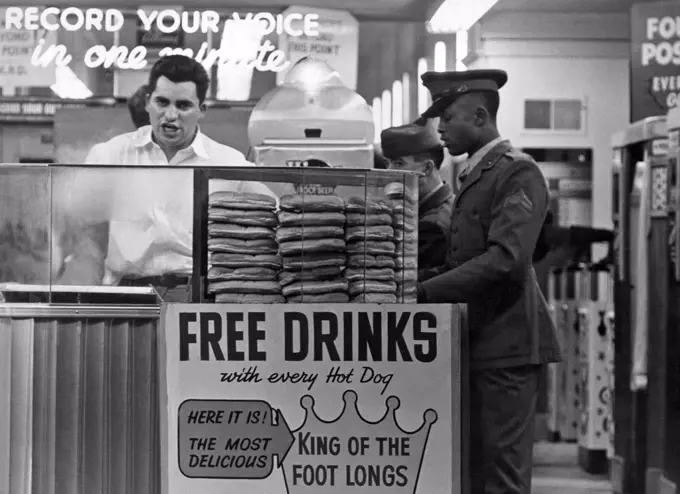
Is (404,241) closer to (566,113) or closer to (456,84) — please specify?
(456,84)

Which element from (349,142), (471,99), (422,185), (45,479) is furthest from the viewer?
(349,142)

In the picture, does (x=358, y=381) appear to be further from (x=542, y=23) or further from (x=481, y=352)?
(x=542, y=23)

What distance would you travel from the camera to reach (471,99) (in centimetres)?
368

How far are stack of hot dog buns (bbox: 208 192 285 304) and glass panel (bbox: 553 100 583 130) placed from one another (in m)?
6.65

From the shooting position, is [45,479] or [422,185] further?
[422,185]

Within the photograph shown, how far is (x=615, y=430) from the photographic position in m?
6.47

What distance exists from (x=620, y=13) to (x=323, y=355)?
7038 mm

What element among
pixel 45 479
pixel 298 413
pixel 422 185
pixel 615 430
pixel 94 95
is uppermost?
pixel 94 95

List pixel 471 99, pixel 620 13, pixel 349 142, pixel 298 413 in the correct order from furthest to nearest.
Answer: pixel 620 13 < pixel 349 142 < pixel 471 99 < pixel 298 413

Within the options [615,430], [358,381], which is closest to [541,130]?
[615,430]

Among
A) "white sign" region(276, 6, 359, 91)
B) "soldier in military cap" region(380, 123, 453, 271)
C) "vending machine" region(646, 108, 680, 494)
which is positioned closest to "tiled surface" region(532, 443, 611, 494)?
"vending machine" region(646, 108, 680, 494)

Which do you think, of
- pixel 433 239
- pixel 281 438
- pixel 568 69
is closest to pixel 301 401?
pixel 281 438

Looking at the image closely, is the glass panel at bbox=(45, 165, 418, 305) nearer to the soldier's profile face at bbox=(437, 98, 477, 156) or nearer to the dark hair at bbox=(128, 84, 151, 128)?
the soldier's profile face at bbox=(437, 98, 477, 156)

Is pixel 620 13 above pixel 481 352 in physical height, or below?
above
